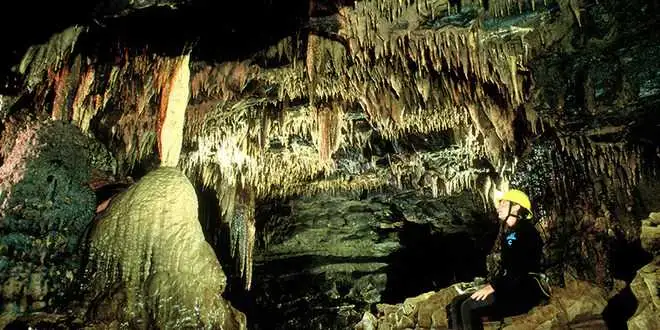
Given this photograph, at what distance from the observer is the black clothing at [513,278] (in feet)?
14.6

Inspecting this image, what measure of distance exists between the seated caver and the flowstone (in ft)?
8.11

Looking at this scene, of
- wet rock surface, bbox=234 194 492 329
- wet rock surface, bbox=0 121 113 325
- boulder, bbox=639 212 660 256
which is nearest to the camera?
wet rock surface, bbox=0 121 113 325

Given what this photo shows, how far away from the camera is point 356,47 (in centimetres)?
500

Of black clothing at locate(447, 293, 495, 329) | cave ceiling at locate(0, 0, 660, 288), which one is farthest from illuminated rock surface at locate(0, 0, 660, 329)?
black clothing at locate(447, 293, 495, 329)

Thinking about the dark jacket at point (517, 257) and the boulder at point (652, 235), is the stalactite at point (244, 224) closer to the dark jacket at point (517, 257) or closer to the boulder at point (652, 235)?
the dark jacket at point (517, 257)

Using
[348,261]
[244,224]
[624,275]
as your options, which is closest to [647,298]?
[624,275]

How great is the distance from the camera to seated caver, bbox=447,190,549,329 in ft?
14.6

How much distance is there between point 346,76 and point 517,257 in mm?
2810

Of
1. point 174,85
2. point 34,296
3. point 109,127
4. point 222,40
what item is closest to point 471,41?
point 222,40

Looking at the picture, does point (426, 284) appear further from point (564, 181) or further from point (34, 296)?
point (34, 296)

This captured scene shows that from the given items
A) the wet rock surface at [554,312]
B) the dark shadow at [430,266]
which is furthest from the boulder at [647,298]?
the dark shadow at [430,266]

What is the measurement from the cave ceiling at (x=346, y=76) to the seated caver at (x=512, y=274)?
5.68ft

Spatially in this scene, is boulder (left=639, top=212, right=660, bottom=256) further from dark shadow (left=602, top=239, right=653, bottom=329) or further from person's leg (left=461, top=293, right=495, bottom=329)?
person's leg (left=461, top=293, right=495, bottom=329)

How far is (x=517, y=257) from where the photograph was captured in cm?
446
